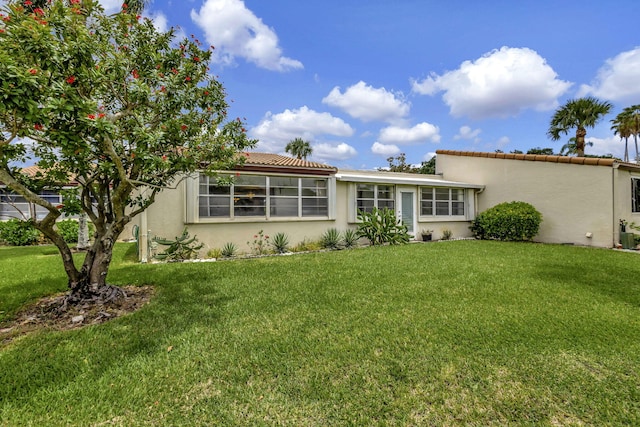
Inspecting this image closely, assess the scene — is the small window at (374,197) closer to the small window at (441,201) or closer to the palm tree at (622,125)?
the small window at (441,201)

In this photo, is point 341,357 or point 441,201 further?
point 441,201

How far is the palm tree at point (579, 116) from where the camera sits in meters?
21.4

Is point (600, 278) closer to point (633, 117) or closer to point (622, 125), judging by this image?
point (633, 117)

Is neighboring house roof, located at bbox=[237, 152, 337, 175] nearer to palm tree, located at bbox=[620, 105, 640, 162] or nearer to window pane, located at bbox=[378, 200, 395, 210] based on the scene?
window pane, located at bbox=[378, 200, 395, 210]

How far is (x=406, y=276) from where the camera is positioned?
8.05 metres

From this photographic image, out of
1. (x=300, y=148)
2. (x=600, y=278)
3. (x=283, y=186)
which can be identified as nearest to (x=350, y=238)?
(x=283, y=186)

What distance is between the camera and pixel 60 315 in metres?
5.41

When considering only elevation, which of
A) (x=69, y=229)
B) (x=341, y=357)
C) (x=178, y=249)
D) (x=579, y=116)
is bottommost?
(x=341, y=357)

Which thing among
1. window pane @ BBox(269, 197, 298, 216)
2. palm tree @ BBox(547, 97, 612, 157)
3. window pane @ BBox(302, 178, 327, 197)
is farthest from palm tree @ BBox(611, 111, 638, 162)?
window pane @ BBox(269, 197, 298, 216)

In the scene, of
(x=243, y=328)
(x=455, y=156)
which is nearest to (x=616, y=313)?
(x=243, y=328)

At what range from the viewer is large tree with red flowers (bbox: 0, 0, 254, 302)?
384cm

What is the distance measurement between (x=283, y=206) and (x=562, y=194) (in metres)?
13.6

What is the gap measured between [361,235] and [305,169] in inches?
162

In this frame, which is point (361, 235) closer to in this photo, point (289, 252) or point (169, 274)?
point (289, 252)
